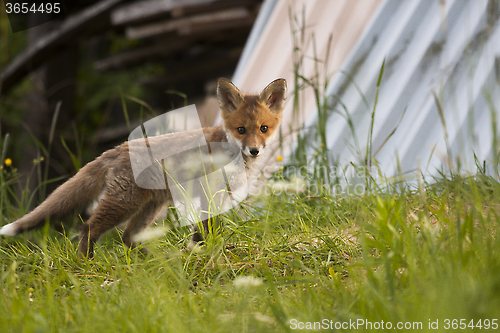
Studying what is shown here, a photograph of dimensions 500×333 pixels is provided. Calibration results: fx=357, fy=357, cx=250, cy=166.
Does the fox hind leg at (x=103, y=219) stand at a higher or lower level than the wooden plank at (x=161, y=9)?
lower

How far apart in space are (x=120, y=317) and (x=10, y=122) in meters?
11.6

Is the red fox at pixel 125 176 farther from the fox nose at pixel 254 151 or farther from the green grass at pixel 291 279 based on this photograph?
the green grass at pixel 291 279

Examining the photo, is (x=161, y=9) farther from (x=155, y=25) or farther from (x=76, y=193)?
(x=76, y=193)

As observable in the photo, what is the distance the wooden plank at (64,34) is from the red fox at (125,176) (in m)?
5.83

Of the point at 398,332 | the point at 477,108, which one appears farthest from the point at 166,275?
the point at 477,108

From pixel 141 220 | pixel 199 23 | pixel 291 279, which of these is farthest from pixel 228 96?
pixel 199 23

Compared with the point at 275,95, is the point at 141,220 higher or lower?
lower

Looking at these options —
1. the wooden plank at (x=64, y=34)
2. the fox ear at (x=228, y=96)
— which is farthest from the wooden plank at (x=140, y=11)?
the fox ear at (x=228, y=96)

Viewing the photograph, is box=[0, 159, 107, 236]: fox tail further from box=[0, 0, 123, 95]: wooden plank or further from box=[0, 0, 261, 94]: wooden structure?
box=[0, 0, 123, 95]: wooden plank

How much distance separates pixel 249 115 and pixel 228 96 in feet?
0.73

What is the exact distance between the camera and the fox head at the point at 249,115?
2.77 m

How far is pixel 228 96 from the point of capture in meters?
2.82

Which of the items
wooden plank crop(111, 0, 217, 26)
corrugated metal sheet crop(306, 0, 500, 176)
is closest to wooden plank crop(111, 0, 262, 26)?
wooden plank crop(111, 0, 217, 26)

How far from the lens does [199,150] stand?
2885 mm
